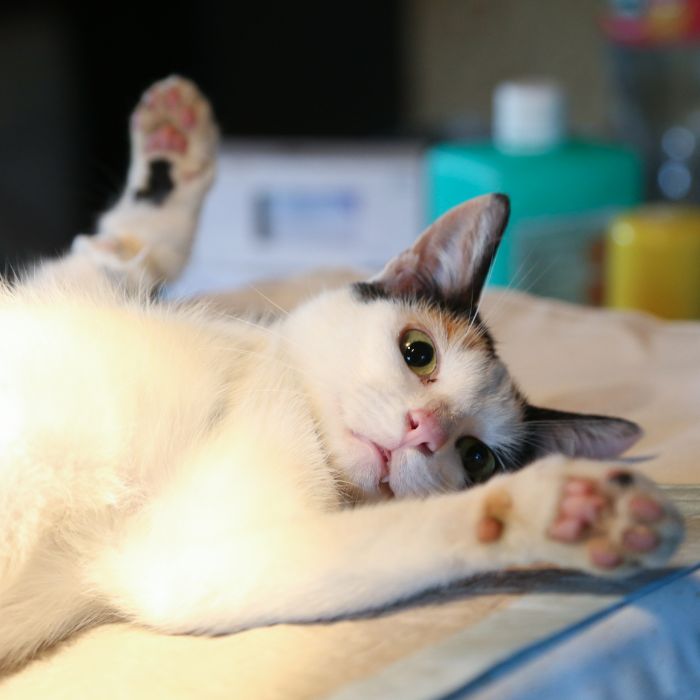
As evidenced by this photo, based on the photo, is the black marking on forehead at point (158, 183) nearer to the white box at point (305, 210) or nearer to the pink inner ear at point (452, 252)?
the pink inner ear at point (452, 252)

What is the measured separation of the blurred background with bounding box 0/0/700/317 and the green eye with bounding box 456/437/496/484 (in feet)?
4.10

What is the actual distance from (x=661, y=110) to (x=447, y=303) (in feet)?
5.80

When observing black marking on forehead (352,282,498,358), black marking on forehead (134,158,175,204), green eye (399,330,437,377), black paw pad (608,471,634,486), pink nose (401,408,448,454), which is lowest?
pink nose (401,408,448,454)

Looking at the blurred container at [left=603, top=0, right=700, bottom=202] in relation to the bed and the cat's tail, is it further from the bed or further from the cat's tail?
the cat's tail

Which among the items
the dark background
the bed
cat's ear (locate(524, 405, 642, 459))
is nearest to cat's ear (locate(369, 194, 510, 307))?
cat's ear (locate(524, 405, 642, 459))

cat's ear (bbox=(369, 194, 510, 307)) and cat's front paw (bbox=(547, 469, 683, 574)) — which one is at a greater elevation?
cat's ear (bbox=(369, 194, 510, 307))

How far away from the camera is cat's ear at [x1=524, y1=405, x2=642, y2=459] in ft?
2.83

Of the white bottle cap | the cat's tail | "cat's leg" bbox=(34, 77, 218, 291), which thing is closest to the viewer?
the cat's tail

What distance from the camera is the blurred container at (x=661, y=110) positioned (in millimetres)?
2420

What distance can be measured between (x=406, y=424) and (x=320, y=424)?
9cm

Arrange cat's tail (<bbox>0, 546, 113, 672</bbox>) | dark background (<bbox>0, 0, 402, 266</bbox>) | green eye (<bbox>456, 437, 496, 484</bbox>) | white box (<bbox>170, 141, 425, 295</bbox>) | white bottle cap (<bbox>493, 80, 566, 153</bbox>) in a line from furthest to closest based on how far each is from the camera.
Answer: dark background (<bbox>0, 0, 402, 266</bbox>)
white box (<bbox>170, 141, 425, 295</bbox>)
white bottle cap (<bbox>493, 80, 566, 153</bbox>)
green eye (<bbox>456, 437, 496, 484</bbox>)
cat's tail (<bbox>0, 546, 113, 672</bbox>)

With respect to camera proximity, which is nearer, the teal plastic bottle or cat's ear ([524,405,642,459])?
cat's ear ([524,405,642,459])

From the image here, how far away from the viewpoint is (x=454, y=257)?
913 millimetres

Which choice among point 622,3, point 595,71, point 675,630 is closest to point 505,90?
point 622,3
